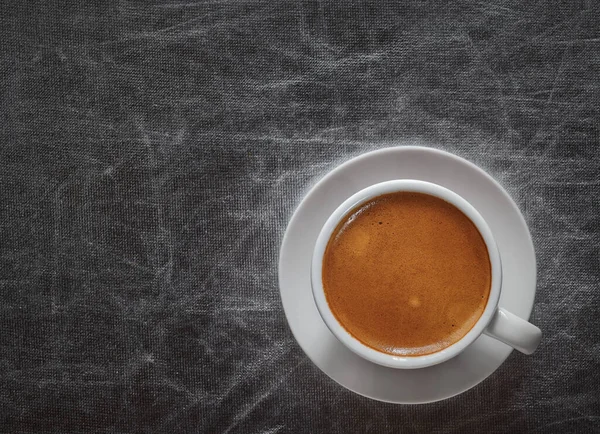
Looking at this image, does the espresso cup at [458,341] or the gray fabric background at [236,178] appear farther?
the gray fabric background at [236,178]

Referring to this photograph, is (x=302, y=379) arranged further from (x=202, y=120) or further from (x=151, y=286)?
(x=202, y=120)

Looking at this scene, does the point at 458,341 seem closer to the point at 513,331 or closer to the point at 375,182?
the point at 513,331

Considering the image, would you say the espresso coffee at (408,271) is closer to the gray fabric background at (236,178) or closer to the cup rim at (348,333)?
the cup rim at (348,333)

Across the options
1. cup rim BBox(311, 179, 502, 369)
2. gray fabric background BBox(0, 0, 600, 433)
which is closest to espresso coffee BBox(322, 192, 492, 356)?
cup rim BBox(311, 179, 502, 369)

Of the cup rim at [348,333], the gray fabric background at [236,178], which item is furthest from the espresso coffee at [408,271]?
the gray fabric background at [236,178]

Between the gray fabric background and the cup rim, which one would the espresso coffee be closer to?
the cup rim

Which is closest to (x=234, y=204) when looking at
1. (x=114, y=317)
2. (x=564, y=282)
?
(x=114, y=317)

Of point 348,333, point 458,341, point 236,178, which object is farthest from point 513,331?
point 236,178
